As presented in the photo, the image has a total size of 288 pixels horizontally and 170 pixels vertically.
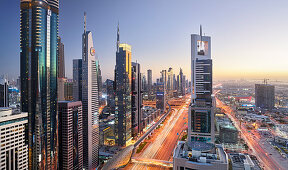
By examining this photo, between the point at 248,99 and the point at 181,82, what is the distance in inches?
1657

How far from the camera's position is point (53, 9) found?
A: 21.3 m

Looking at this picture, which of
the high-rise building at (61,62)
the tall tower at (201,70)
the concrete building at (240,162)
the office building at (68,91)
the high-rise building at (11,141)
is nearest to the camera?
the high-rise building at (11,141)

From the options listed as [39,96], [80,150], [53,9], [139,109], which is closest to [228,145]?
[139,109]

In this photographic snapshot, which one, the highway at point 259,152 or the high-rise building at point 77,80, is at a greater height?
the high-rise building at point 77,80

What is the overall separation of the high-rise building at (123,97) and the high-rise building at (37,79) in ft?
44.2

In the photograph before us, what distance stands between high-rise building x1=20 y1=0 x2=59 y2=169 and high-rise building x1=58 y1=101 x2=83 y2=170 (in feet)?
6.28

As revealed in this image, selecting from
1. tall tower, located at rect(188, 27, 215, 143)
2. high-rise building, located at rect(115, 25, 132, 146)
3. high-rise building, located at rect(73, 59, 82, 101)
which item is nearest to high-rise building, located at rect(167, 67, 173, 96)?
high-rise building, located at rect(115, 25, 132, 146)

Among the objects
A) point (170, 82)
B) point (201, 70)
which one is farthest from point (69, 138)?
point (170, 82)

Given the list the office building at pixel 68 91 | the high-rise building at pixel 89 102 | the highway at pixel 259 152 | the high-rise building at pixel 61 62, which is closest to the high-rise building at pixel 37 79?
the high-rise building at pixel 89 102

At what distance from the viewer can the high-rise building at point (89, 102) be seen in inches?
1022

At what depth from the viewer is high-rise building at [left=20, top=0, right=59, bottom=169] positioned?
62.6 ft

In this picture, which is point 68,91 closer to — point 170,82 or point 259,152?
→ point 259,152

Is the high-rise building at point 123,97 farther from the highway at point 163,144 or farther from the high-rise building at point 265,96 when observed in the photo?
the high-rise building at point 265,96

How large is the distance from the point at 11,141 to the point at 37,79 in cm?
698
